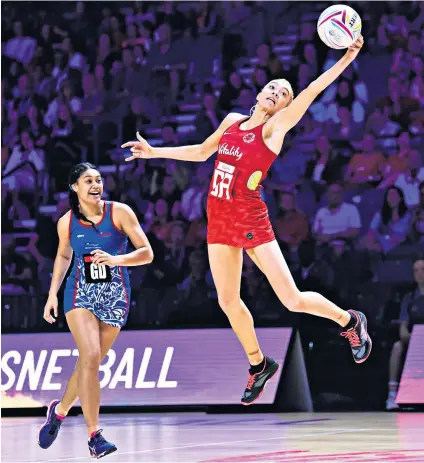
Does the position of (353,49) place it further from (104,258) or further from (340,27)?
(104,258)

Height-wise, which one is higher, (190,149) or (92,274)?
(190,149)

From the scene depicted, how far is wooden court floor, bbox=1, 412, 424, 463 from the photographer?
25.8 feet

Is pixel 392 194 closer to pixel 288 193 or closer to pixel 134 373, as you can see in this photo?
pixel 288 193

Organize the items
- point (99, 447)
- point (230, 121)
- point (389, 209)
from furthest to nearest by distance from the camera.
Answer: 1. point (389, 209)
2. point (230, 121)
3. point (99, 447)

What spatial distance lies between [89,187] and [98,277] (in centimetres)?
68

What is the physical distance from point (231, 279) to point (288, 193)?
243 inches

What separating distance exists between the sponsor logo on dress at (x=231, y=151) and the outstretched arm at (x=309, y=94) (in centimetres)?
32

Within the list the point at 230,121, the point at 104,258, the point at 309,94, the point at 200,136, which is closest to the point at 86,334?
the point at 104,258

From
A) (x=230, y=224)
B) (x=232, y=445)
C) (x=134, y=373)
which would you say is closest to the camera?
(x=230, y=224)

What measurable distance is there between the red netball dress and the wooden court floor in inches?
65.7

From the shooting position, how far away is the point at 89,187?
7.84m

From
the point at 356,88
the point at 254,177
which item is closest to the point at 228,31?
the point at 356,88

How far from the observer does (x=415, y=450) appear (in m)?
8.01

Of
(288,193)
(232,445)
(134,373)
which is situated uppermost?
(288,193)
